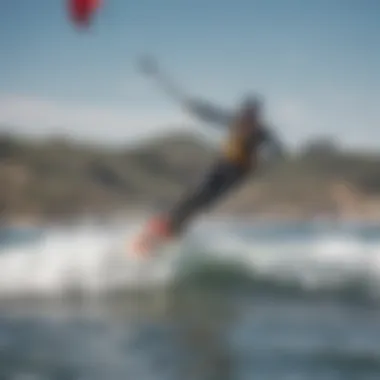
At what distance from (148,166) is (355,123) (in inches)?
19.4

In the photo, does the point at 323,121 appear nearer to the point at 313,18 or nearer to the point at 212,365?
the point at 313,18

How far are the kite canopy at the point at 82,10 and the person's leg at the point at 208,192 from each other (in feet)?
1.49

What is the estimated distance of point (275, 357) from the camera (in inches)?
71.6

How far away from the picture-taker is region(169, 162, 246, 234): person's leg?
1.87 metres

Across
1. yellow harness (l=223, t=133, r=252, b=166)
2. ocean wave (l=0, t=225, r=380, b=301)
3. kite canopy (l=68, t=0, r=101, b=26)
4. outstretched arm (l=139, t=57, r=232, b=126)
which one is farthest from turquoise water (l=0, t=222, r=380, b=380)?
kite canopy (l=68, t=0, r=101, b=26)

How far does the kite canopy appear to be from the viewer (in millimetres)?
1865

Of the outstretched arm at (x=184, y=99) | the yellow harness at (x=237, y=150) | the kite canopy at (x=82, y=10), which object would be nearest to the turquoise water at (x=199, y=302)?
the yellow harness at (x=237, y=150)

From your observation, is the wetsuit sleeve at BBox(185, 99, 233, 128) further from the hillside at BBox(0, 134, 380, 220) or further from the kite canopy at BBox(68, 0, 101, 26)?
the kite canopy at BBox(68, 0, 101, 26)

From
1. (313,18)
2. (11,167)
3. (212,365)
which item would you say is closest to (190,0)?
(313,18)

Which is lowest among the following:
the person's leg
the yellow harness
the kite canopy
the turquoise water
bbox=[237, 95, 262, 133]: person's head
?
the turquoise water

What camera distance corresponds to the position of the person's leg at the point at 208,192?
6.13 ft

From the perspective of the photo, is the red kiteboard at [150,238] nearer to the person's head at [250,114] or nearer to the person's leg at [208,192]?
the person's leg at [208,192]

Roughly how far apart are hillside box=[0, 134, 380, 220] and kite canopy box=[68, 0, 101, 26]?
0.29m

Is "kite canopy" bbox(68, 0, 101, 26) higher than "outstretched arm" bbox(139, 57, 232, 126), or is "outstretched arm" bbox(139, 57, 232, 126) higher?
"kite canopy" bbox(68, 0, 101, 26)
